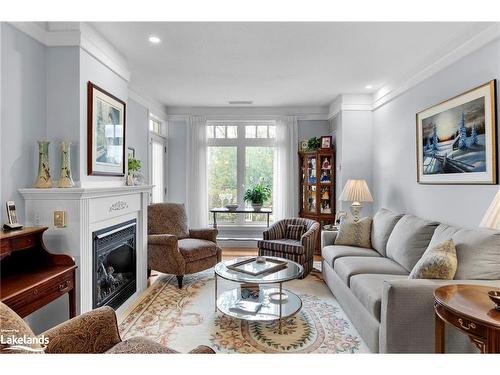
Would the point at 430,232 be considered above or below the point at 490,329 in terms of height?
above

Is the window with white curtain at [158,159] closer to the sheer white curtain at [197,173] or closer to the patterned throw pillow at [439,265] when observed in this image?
the sheer white curtain at [197,173]

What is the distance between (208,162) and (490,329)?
479 centimetres

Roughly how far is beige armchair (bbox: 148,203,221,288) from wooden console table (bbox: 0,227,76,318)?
1.40m

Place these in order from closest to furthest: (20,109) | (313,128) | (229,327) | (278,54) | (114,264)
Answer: (20,109)
(229,327)
(114,264)
(278,54)
(313,128)

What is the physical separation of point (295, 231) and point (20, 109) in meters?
3.40

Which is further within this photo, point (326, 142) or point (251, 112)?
point (251, 112)

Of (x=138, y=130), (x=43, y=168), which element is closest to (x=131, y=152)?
(x=138, y=130)

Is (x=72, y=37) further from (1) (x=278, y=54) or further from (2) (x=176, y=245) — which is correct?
(2) (x=176, y=245)

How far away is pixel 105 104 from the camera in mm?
2799

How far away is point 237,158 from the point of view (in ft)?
18.4

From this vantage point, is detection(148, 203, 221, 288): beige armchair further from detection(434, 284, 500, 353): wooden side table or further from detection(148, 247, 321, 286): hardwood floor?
detection(434, 284, 500, 353): wooden side table

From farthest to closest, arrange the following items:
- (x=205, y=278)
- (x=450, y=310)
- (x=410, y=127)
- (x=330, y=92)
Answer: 1. (x=330, y=92)
2. (x=205, y=278)
3. (x=410, y=127)
4. (x=450, y=310)
